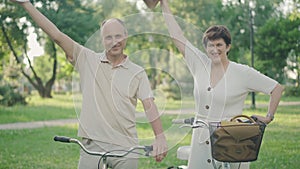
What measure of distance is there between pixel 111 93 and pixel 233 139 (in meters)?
0.69

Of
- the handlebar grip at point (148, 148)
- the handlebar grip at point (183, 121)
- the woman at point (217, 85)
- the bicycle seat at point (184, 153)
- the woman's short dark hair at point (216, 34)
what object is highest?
the woman's short dark hair at point (216, 34)

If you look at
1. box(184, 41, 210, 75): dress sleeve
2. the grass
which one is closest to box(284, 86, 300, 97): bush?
the grass

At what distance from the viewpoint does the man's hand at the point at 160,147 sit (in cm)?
250

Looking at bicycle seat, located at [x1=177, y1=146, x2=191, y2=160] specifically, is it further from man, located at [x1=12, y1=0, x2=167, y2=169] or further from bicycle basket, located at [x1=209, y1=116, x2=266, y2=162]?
man, located at [x1=12, y1=0, x2=167, y2=169]

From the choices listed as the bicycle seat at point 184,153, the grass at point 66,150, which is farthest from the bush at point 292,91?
the bicycle seat at point 184,153

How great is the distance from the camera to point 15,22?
2252 centimetres

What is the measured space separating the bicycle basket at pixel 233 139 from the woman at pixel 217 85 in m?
0.20

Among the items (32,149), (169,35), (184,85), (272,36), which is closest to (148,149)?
(184,85)

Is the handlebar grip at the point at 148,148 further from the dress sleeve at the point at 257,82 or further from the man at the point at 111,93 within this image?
the dress sleeve at the point at 257,82

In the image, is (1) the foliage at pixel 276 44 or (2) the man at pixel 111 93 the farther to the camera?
(1) the foliage at pixel 276 44

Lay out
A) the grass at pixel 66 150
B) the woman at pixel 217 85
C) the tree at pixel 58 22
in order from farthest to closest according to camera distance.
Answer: the tree at pixel 58 22
the grass at pixel 66 150
the woman at pixel 217 85

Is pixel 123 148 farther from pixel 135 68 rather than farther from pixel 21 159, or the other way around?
pixel 21 159

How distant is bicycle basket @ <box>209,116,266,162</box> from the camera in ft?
8.96

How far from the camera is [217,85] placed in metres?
3.04
